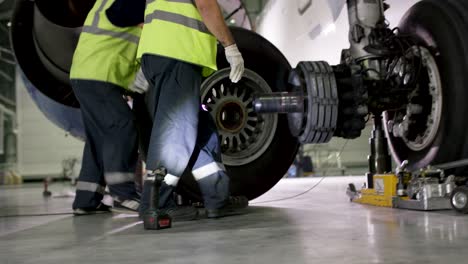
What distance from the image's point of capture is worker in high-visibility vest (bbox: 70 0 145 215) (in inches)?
87.3

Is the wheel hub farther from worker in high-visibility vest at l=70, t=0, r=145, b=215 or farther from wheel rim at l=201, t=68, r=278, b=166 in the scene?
worker in high-visibility vest at l=70, t=0, r=145, b=215

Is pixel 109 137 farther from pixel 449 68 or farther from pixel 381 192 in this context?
pixel 449 68

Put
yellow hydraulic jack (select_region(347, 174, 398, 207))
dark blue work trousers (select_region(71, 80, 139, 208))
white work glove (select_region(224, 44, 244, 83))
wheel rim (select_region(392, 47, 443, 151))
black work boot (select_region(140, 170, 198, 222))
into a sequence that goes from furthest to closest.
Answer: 1. dark blue work trousers (select_region(71, 80, 139, 208))
2. yellow hydraulic jack (select_region(347, 174, 398, 207))
3. wheel rim (select_region(392, 47, 443, 151))
4. white work glove (select_region(224, 44, 244, 83))
5. black work boot (select_region(140, 170, 198, 222))

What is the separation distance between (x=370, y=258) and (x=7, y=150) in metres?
12.3

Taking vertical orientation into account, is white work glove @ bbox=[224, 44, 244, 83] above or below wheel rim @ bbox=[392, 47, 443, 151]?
above

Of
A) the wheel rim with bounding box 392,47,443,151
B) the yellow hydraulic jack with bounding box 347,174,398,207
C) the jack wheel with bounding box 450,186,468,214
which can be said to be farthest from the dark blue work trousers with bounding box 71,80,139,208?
the jack wheel with bounding box 450,186,468,214

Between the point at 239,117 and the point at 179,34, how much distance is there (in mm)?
608

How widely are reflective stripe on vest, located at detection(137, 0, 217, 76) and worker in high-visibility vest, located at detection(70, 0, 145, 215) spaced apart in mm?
465

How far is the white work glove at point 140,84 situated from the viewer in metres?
2.25

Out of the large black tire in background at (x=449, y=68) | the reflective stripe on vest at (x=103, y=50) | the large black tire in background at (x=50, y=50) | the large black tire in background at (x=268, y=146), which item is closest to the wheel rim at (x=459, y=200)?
the large black tire in background at (x=449, y=68)

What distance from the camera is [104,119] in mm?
2252

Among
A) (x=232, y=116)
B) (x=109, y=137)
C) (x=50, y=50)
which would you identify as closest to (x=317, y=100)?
(x=232, y=116)

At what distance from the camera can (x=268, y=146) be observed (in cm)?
227

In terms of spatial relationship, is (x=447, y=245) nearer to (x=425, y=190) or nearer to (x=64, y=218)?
(x=425, y=190)
